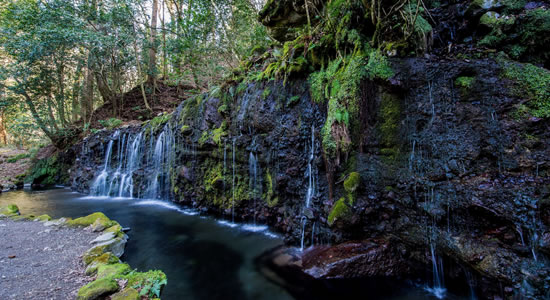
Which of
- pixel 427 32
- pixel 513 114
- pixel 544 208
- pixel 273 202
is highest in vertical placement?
pixel 427 32

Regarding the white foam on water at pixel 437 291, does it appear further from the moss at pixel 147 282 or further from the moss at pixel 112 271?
the moss at pixel 112 271

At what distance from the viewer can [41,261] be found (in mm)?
4340

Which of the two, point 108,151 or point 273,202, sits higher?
point 108,151

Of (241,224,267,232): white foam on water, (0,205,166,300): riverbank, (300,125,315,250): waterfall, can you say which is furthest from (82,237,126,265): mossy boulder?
(300,125,315,250): waterfall

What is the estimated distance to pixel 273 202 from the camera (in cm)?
683

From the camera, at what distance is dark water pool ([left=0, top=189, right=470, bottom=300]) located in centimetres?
415

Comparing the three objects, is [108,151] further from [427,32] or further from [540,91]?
[540,91]

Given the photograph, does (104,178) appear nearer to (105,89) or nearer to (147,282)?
(105,89)

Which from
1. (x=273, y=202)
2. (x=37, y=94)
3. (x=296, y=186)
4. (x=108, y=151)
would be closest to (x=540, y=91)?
(x=296, y=186)

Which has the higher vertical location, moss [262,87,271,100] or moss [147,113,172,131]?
moss [262,87,271,100]

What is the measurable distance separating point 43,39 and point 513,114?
19255 mm

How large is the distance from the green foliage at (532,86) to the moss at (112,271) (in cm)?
727

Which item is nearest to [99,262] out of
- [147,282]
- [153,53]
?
[147,282]

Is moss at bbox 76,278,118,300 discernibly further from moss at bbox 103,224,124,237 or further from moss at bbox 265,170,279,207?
moss at bbox 265,170,279,207
